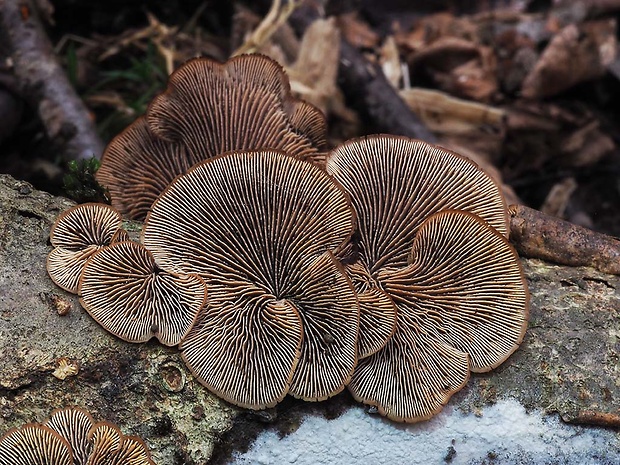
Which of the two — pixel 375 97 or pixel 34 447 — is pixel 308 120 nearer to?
pixel 375 97

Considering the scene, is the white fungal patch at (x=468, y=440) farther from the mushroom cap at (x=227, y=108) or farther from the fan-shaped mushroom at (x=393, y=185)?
the mushroom cap at (x=227, y=108)

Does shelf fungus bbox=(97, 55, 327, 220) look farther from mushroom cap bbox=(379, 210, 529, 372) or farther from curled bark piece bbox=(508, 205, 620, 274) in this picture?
curled bark piece bbox=(508, 205, 620, 274)

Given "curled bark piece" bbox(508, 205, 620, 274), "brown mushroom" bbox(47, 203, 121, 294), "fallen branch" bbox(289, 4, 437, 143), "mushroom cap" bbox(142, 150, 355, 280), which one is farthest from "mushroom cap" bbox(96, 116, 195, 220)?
"fallen branch" bbox(289, 4, 437, 143)

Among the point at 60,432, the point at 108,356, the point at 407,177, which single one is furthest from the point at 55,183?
the point at 407,177

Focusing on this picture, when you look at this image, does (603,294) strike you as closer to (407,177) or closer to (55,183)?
(407,177)

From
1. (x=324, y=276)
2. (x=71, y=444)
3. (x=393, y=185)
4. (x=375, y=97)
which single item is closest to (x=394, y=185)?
(x=393, y=185)

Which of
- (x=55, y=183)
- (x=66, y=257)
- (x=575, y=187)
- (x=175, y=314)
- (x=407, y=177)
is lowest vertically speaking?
(x=575, y=187)

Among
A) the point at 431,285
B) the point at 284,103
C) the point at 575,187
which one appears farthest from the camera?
the point at 575,187

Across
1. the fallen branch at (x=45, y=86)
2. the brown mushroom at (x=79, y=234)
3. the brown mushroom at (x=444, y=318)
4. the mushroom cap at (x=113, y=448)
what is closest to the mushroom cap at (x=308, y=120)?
the brown mushroom at (x=444, y=318)
